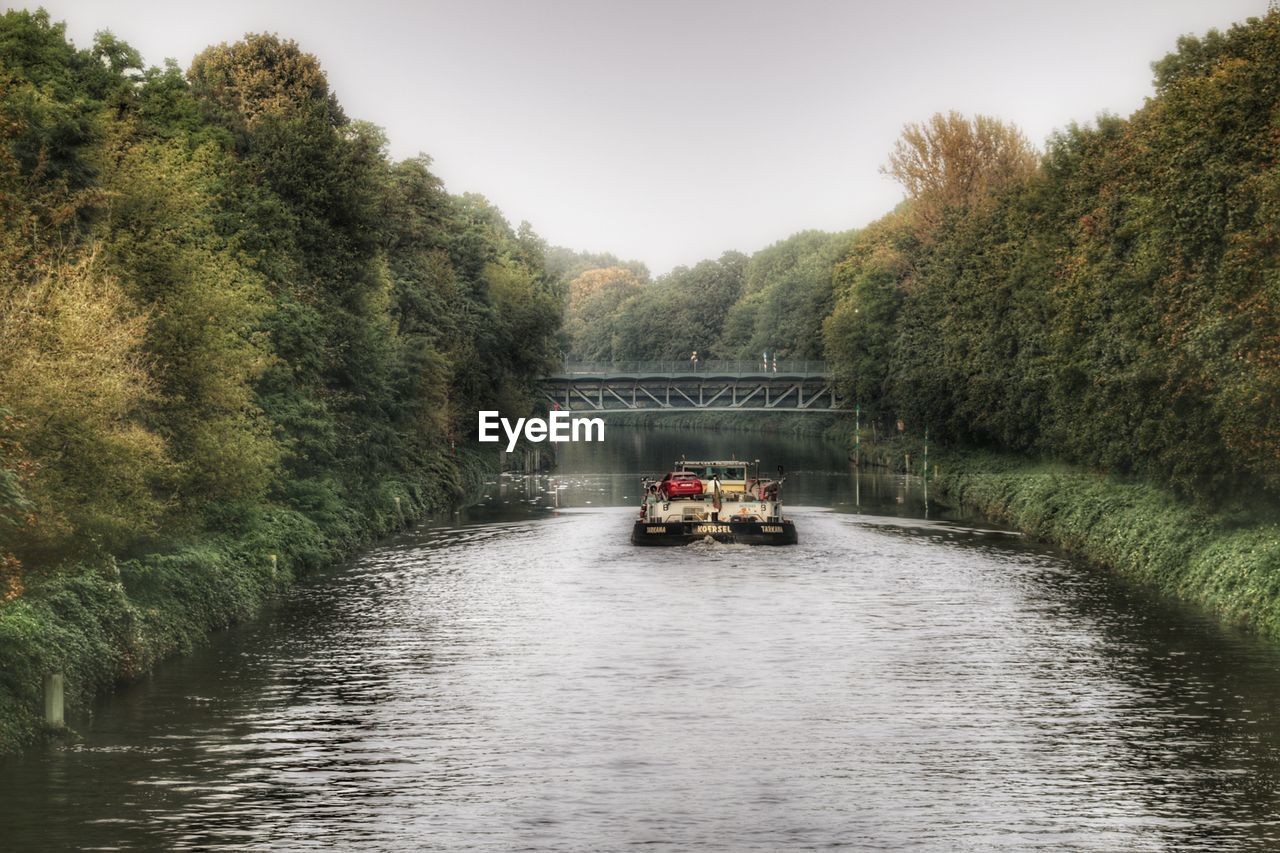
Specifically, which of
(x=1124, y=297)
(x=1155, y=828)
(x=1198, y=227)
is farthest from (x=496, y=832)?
(x=1124, y=297)

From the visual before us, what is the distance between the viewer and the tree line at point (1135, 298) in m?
48.2

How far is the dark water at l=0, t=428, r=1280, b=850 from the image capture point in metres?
27.8

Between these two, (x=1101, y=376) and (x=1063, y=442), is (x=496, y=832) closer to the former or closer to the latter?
(x=1101, y=376)

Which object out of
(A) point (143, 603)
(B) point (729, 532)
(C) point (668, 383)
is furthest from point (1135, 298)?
(C) point (668, 383)

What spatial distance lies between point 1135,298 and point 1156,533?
8419mm

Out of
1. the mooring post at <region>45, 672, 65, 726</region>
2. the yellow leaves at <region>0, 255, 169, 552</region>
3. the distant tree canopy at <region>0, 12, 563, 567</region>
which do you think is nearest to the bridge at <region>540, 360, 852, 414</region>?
the distant tree canopy at <region>0, 12, 563, 567</region>

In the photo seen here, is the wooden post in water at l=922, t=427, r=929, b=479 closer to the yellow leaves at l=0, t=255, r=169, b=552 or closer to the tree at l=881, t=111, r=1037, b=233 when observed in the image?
the tree at l=881, t=111, r=1037, b=233

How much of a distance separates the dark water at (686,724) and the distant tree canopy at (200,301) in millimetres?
4977

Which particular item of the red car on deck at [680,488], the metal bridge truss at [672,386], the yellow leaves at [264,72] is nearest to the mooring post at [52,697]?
the red car on deck at [680,488]

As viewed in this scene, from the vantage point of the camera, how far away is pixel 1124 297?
61.0m

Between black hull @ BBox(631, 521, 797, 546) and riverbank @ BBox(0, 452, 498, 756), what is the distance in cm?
→ 1264

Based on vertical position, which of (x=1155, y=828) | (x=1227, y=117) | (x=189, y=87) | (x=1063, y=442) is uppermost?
(x=189, y=87)

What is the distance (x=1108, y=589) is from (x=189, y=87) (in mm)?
44632

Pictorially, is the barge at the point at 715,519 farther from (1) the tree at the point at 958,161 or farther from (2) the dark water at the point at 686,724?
(1) the tree at the point at 958,161
